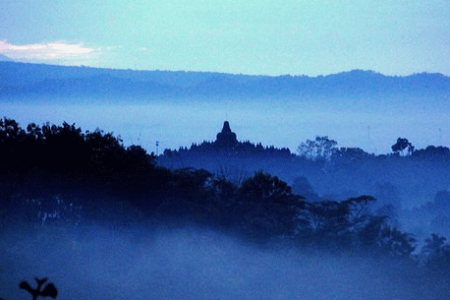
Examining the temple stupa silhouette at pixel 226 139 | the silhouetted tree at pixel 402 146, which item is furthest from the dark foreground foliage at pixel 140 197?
the silhouetted tree at pixel 402 146

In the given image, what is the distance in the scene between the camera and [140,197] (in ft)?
71.6

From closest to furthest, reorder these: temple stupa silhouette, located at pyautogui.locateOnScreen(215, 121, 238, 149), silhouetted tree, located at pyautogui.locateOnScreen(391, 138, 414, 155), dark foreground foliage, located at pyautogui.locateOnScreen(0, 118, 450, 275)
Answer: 1. dark foreground foliage, located at pyautogui.locateOnScreen(0, 118, 450, 275)
2. temple stupa silhouette, located at pyautogui.locateOnScreen(215, 121, 238, 149)
3. silhouetted tree, located at pyautogui.locateOnScreen(391, 138, 414, 155)

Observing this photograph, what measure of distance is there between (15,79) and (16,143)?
4751 inches

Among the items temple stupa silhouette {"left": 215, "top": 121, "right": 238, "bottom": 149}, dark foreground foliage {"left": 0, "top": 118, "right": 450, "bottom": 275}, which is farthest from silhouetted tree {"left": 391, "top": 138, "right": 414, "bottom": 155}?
dark foreground foliage {"left": 0, "top": 118, "right": 450, "bottom": 275}

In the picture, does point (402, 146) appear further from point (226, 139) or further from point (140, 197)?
point (140, 197)

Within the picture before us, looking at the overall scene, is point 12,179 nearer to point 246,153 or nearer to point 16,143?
point 16,143

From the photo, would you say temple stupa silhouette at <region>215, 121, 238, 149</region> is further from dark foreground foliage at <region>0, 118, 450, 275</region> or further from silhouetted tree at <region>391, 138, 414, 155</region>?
dark foreground foliage at <region>0, 118, 450, 275</region>

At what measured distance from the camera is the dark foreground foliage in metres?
20.0

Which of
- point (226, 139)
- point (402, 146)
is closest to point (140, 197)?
point (226, 139)

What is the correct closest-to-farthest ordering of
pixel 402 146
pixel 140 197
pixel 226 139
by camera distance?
pixel 140 197 < pixel 226 139 < pixel 402 146

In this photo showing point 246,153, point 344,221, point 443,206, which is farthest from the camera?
point 246,153

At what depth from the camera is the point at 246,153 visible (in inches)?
3125

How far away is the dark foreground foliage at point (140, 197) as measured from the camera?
20031 millimetres

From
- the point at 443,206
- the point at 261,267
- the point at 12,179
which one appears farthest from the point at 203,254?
the point at 443,206
